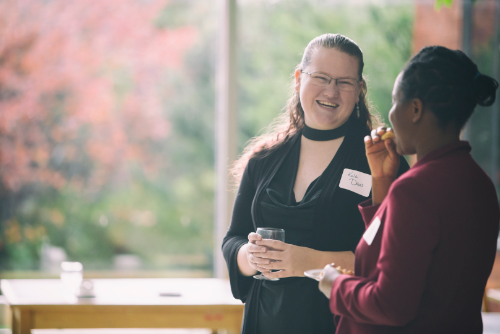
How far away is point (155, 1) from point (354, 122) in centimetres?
264

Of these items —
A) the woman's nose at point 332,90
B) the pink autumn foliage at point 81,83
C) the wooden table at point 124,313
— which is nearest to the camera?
the woman's nose at point 332,90

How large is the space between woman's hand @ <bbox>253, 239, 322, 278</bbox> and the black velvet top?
71mm

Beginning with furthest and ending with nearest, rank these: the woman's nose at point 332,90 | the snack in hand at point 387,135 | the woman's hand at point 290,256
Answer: the woman's nose at point 332,90 < the woman's hand at point 290,256 < the snack in hand at point 387,135

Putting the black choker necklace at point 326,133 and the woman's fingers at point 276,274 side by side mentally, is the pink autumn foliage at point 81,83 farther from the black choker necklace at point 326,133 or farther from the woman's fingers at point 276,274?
the woman's fingers at point 276,274

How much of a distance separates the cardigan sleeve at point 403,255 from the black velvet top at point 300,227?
512mm

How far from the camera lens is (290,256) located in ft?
4.54

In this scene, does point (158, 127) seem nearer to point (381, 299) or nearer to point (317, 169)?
point (317, 169)

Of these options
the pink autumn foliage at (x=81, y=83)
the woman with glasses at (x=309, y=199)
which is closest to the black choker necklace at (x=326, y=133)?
the woman with glasses at (x=309, y=199)

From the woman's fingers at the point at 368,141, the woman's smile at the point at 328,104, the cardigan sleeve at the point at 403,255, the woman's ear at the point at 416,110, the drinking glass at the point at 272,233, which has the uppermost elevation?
the woman's smile at the point at 328,104

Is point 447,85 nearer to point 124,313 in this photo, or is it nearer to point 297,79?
point 297,79

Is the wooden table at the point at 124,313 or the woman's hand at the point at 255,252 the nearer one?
the woman's hand at the point at 255,252

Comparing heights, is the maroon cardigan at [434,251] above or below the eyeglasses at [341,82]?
below

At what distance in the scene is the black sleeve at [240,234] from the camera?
1602 millimetres

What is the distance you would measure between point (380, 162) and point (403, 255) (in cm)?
41
